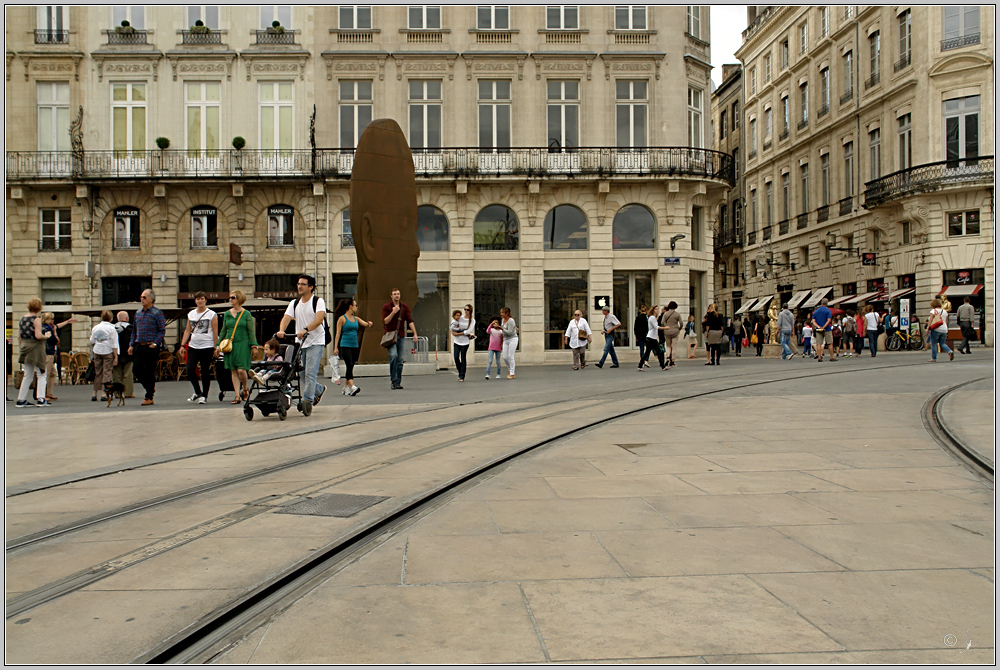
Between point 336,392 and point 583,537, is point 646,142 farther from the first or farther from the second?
point 583,537

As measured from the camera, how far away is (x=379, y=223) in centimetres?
1959

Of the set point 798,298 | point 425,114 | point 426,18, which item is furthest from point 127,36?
point 798,298

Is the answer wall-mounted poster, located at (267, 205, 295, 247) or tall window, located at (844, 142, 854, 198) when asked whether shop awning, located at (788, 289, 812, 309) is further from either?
wall-mounted poster, located at (267, 205, 295, 247)

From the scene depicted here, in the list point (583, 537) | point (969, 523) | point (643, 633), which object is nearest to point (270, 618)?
point (643, 633)

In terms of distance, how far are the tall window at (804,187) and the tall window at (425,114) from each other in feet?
82.8

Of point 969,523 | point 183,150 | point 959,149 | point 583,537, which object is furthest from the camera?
point 959,149

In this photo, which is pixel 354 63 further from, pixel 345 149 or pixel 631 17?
pixel 631 17

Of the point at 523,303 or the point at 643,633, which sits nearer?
the point at 643,633

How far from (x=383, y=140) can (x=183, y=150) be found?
47.5 ft

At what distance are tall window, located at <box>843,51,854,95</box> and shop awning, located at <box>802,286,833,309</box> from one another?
10.4 m

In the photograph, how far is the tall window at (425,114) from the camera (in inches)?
1217

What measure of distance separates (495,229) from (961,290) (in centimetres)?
2001

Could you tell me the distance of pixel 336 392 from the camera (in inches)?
593

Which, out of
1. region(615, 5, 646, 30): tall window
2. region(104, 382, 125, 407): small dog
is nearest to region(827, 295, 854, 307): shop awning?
region(615, 5, 646, 30): tall window
